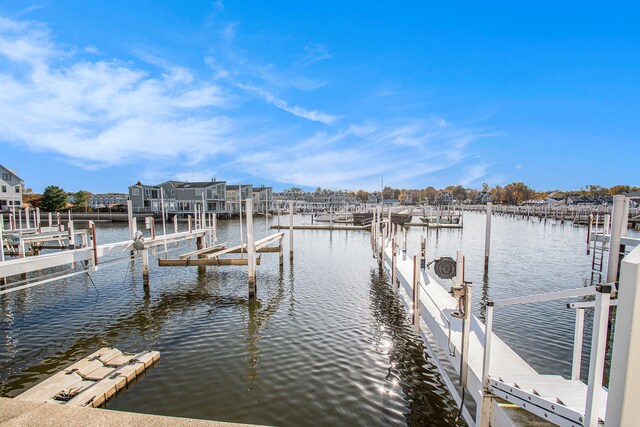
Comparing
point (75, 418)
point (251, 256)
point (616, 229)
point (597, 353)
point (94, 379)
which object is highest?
point (616, 229)

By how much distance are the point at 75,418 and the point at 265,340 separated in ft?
22.7

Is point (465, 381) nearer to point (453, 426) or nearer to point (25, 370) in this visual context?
point (453, 426)

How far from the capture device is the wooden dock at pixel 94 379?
6422 mm

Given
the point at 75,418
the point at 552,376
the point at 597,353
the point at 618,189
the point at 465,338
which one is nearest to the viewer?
the point at 597,353

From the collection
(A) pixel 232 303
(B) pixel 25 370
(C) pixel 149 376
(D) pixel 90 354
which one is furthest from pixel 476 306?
(B) pixel 25 370

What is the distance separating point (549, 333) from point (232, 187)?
77444 millimetres

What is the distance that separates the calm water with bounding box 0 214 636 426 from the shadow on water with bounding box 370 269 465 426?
0.11 ft

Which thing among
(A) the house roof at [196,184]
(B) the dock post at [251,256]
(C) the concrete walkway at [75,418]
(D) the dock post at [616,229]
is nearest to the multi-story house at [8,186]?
(A) the house roof at [196,184]

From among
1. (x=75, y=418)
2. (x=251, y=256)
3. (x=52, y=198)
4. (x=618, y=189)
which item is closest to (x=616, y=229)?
(x=251, y=256)

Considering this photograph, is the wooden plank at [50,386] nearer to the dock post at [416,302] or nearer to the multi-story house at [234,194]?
the dock post at [416,302]

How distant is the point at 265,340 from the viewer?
9969mm

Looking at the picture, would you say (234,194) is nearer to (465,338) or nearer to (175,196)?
(175,196)

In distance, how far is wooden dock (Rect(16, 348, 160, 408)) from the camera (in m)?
6.42

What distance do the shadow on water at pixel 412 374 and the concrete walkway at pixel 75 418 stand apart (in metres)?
4.79
